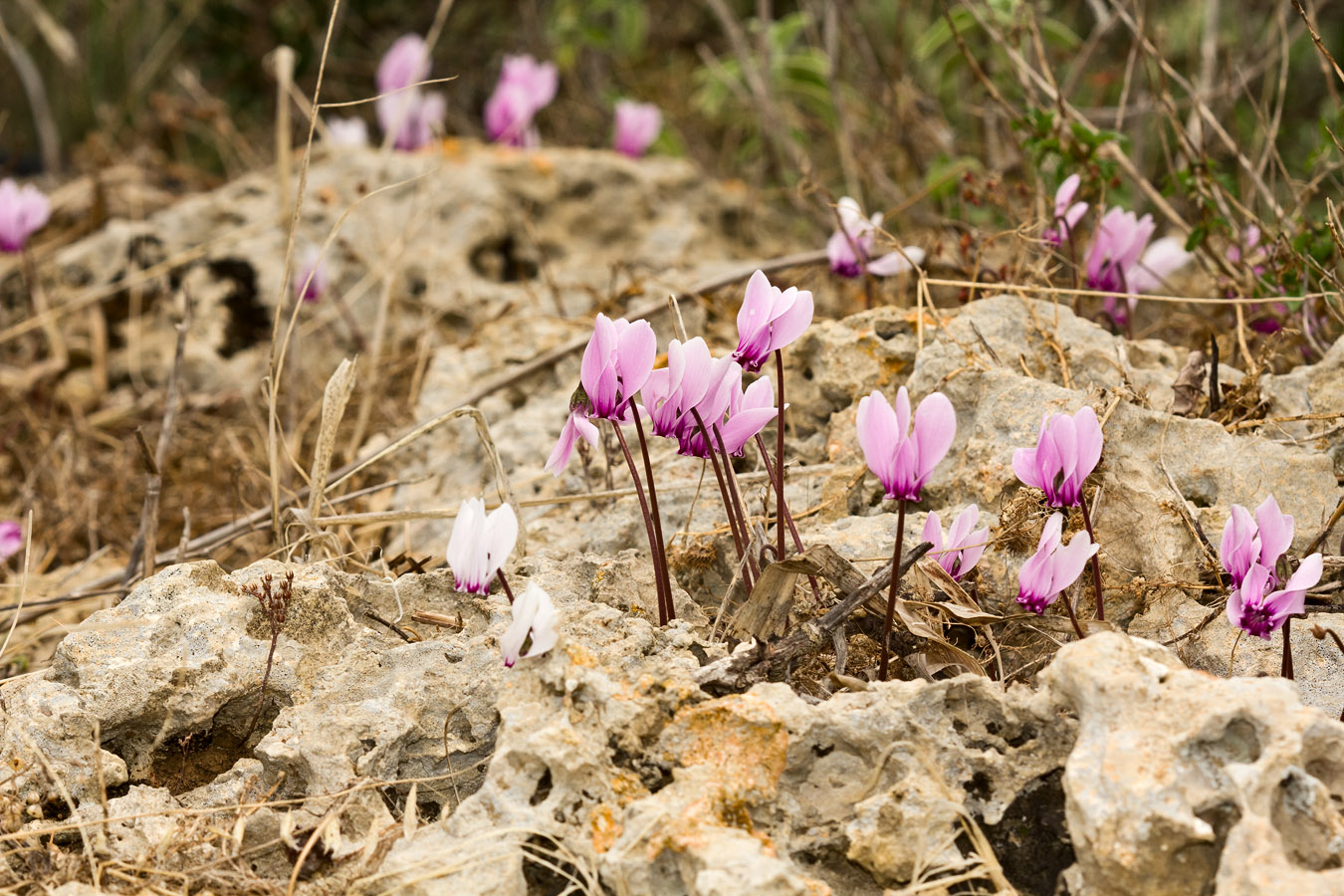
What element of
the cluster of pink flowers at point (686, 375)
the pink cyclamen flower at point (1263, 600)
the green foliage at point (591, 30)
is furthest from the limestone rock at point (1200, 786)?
the green foliage at point (591, 30)

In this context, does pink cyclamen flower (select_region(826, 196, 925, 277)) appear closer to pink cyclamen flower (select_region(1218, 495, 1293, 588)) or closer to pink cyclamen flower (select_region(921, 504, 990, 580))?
pink cyclamen flower (select_region(921, 504, 990, 580))

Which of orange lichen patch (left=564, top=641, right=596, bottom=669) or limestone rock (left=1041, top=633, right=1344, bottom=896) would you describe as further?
orange lichen patch (left=564, top=641, right=596, bottom=669)

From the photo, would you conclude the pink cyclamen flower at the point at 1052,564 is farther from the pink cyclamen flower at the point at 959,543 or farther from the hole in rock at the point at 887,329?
the hole in rock at the point at 887,329

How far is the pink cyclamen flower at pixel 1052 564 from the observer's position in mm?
1442

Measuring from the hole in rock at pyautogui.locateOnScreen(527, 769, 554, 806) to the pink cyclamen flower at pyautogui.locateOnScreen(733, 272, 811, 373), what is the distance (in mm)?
543

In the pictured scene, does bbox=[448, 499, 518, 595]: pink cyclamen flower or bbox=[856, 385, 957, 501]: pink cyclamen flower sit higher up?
bbox=[856, 385, 957, 501]: pink cyclamen flower

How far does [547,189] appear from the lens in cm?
390

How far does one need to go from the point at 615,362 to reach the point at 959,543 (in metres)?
0.48

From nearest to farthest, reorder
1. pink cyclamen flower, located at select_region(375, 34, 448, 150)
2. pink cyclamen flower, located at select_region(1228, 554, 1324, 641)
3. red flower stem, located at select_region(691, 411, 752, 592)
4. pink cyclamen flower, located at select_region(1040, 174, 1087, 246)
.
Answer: pink cyclamen flower, located at select_region(1228, 554, 1324, 641), red flower stem, located at select_region(691, 411, 752, 592), pink cyclamen flower, located at select_region(1040, 174, 1087, 246), pink cyclamen flower, located at select_region(375, 34, 448, 150)

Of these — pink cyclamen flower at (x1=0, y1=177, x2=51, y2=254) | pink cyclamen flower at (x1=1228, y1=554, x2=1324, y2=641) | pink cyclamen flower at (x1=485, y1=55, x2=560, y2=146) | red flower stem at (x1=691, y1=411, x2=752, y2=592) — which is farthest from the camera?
pink cyclamen flower at (x1=485, y1=55, x2=560, y2=146)

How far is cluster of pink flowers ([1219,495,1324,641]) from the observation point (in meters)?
1.38

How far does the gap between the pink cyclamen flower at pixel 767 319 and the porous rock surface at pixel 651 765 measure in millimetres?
352

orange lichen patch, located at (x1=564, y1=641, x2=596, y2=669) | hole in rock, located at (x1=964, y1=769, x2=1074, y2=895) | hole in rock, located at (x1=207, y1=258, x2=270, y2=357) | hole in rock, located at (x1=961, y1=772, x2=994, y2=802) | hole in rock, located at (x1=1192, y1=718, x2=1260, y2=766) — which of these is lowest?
hole in rock, located at (x1=207, y1=258, x2=270, y2=357)

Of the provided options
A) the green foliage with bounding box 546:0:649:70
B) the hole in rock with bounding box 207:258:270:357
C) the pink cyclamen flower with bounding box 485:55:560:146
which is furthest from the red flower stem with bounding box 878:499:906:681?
the green foliage with bounding box 546:0:649:70
